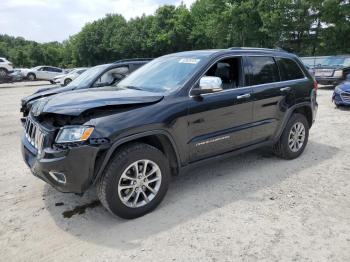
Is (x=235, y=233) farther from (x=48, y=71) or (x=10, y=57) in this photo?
(x=10, y=57)

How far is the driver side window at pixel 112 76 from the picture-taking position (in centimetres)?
822

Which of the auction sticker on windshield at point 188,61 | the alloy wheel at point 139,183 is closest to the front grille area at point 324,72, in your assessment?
the auction sticker on windshield at point 188,61

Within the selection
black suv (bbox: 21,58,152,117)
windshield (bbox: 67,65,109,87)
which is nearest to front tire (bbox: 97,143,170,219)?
black suv (bbox: 21,58,152,117)

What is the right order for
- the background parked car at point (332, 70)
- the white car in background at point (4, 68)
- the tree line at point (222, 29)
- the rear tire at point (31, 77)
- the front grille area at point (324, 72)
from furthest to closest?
the rear tire at point (31, 77) → the tree line at point (222, 29) → the white car in background at point (4, 68) → the front grille area at point (324, 72) → the background parked car at point (332, 70)

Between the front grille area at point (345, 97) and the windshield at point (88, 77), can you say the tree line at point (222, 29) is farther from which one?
the windshield at point (88, 77)

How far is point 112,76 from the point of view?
27.8 ft

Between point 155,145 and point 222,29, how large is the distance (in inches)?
1498

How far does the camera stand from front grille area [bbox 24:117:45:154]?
3.78 m

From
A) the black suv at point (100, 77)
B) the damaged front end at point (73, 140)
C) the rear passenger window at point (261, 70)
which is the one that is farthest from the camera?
the black suv at point (100, 77)

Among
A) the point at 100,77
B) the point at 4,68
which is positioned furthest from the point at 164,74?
the point at 4,68

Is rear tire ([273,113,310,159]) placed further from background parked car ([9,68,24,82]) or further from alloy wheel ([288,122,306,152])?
background parked car ([9,68,24,82])

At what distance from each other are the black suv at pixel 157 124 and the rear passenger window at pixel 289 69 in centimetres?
3

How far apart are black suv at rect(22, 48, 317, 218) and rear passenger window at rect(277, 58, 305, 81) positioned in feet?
0.08

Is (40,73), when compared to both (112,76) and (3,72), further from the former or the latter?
(112,76)
